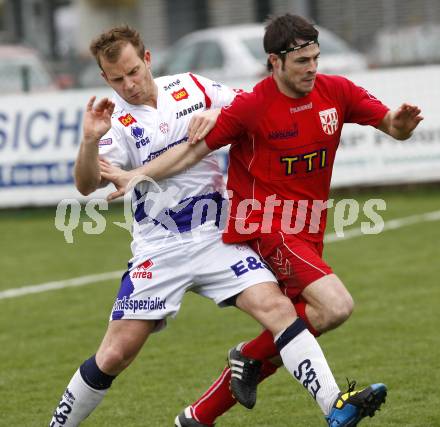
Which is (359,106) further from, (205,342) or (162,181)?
(205,342)

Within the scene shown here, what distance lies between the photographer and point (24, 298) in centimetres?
1026

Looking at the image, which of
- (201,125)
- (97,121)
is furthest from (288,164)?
(97,121)

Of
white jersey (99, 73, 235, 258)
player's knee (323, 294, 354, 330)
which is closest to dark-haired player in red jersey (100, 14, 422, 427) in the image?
player's knee (323, 294, 354, 330)

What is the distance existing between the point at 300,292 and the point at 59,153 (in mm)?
10244

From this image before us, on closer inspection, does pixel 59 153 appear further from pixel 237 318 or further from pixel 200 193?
pixel 200 193

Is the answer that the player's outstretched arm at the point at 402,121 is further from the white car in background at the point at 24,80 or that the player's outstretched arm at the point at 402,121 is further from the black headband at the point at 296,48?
the white car in background at the point at 24,80

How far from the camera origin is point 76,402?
5820 mm

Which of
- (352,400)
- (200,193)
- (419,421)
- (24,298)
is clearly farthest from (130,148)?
(24,298)

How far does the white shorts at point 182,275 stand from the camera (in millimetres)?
5727

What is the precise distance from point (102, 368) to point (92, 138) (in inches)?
44.9

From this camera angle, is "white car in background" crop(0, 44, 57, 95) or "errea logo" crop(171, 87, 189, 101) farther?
"white car in background" crop(0, 44, 57, 95)

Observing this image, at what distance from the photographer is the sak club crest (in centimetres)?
574

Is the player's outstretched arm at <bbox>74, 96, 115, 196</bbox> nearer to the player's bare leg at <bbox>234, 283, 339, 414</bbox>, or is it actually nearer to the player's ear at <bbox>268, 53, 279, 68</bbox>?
the player's ear at <bbox>268, 53, 279, 68</bbox>

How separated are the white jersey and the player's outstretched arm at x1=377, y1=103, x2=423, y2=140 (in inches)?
35.2
